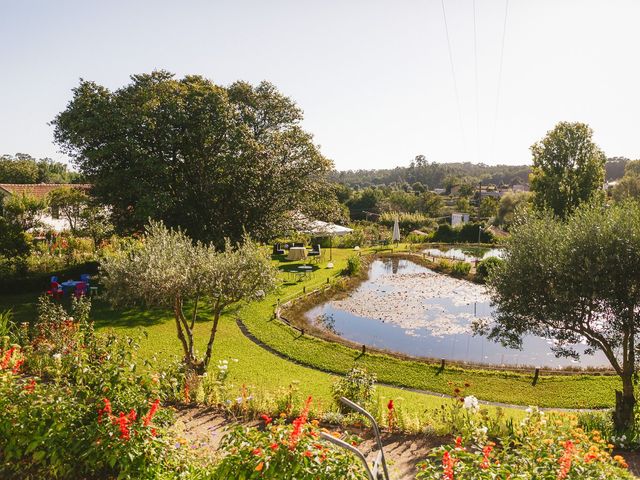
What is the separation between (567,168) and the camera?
3288 cm

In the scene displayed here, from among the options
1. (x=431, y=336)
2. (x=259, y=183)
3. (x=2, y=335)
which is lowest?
(x=431, y=336)

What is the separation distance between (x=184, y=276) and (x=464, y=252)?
29.9 meters

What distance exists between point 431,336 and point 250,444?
43.3 ft

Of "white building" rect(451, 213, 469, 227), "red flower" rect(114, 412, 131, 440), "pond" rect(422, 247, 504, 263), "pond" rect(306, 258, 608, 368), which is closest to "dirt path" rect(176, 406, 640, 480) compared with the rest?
"red flower" rect(114, 412, 131, 440)

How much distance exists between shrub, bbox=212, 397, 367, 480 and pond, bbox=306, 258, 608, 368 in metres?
10.8

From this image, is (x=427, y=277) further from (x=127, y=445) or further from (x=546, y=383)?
(x=127, y=445)

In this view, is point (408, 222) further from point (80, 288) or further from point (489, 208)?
point (80, 288)

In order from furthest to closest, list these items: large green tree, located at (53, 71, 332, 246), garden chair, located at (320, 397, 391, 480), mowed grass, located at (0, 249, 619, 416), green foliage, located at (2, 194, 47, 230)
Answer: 1. green foliage, located at (2, 194, 47, 230)
2. large green tree, located at (53, 71, 332, 246)
3. mowed grass, located at (0, 249, 619, 416)
4. garden chair, located at (320, 397, 391, 480)

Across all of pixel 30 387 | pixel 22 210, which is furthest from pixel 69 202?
pixel 30 387

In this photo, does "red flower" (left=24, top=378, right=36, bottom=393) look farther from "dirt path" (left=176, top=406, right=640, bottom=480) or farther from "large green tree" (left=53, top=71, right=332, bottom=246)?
"large green tree" (left=53, top=71, right=332, bottom=246)

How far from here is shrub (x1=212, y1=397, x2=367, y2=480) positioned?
4164 mm

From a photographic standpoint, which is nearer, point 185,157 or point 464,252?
point 185,157

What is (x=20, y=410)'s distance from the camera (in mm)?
5285

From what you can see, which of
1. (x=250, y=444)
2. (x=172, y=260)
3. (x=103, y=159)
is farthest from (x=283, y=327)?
(x=250, y=444)
